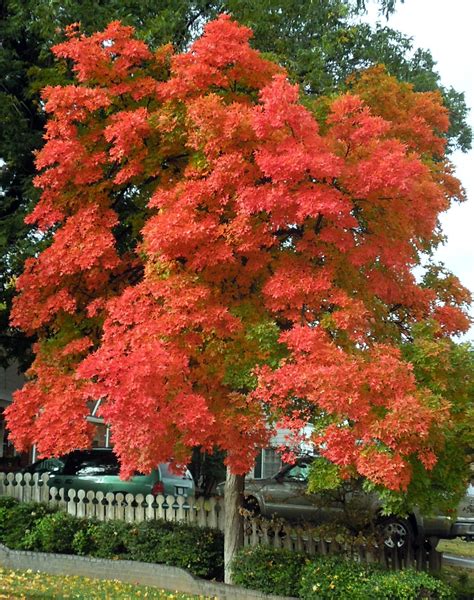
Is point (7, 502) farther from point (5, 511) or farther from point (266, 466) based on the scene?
point (266, 466)

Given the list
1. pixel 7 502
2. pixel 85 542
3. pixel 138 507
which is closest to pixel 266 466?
pixel 7 502

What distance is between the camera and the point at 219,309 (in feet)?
33.0

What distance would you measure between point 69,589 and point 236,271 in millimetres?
4936

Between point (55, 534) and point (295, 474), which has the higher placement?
point (295, 474)

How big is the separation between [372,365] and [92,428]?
13.8ft

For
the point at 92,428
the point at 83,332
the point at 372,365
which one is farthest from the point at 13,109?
the point at 372,365

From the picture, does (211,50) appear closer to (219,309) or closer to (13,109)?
(219,309)

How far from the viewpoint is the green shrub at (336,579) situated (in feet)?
32.1

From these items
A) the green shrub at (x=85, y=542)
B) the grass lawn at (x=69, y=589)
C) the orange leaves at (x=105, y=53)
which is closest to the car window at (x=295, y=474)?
the green shrub at (x=85, y=542)

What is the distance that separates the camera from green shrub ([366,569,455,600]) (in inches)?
368

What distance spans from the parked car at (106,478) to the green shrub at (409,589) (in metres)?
7.92

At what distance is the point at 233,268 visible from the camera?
1064cm

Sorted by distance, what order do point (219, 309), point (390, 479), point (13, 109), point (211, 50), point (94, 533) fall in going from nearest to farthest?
point (390, 479) < point (219, 309) < point (211, 50) < point (94, 533) < point (13, 109)

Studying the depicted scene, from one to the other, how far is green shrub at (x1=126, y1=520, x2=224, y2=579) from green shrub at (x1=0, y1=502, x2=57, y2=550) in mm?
2229
